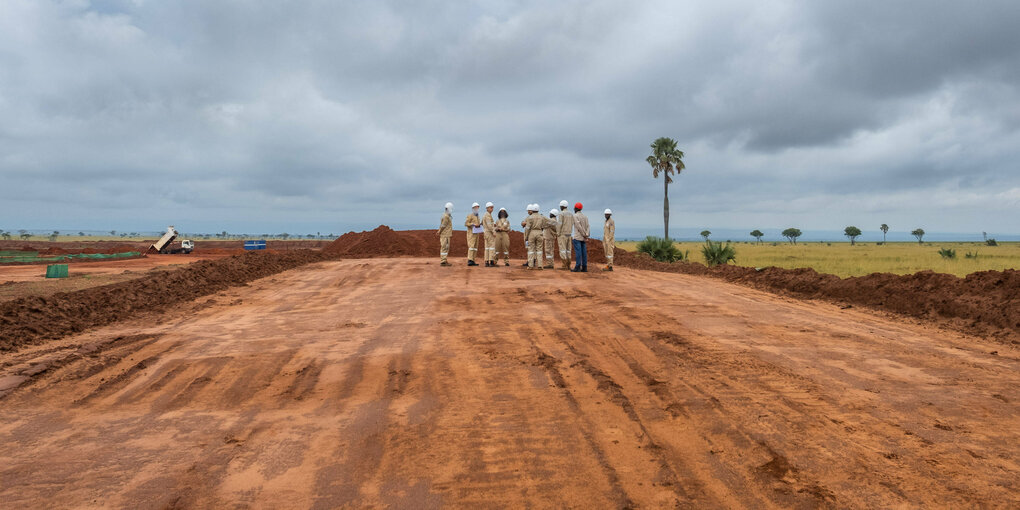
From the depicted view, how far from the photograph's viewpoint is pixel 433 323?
27.2ft

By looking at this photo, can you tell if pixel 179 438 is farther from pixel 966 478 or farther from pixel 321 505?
pixel 966 478

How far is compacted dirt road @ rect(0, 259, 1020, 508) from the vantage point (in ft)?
11.3

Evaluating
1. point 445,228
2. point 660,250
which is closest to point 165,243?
point 445,228

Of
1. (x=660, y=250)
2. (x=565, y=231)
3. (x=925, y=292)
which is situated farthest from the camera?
(x=660, y=250)

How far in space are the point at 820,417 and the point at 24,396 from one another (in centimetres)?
740

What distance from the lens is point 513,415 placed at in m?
4.58

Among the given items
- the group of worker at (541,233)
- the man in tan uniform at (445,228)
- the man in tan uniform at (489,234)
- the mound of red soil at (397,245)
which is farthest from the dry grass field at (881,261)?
the man in tan uniform at (445,228)

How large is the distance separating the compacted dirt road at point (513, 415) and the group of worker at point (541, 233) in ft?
25.1

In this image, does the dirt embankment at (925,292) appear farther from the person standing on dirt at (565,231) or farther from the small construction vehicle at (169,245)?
the small construction vehicle at (169,245)

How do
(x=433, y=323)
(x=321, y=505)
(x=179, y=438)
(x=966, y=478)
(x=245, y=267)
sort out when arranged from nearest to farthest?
(x=321, y=505)
(x=966, y=478)
(x=179, y=438)
(x=433, y=323)
(x=245, y=267)

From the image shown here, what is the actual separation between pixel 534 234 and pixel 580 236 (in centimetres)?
162

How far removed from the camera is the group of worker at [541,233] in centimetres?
1609

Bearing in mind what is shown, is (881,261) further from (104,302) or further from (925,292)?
(104,302)

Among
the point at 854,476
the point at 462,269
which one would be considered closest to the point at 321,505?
the point at 854,476
